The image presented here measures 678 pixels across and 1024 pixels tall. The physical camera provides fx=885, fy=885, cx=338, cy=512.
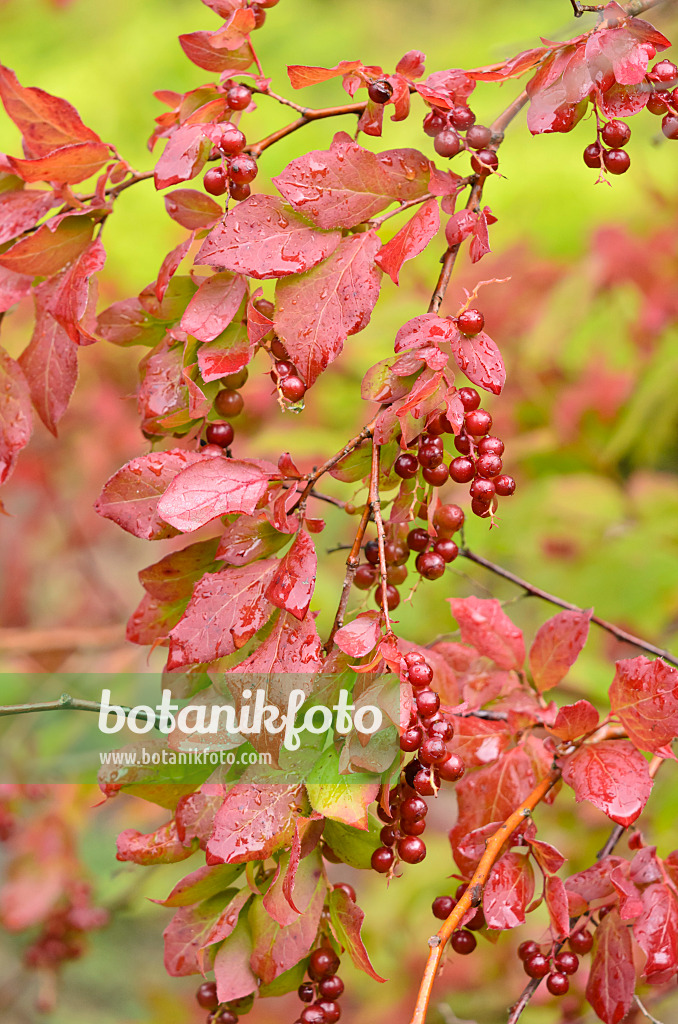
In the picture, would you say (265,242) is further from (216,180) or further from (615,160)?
(615,160)

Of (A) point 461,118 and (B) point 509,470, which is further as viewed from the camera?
(B) point 509,470

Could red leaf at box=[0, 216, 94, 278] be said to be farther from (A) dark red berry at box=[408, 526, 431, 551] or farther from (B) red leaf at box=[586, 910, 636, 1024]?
(B) red leaf at box=[586, 910, 636, 1024]

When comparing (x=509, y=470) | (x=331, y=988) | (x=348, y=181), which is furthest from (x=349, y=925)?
(x=509, y=470)

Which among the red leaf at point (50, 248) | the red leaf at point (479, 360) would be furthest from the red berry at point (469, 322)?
the red leaf at point (50, 248)

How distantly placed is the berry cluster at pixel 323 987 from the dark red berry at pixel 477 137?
37cm

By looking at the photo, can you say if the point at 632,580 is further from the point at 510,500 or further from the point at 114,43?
the point at 114,43

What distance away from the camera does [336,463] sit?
1.40 ft

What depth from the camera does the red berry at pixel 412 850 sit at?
0.39m

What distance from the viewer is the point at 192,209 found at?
1.49ft

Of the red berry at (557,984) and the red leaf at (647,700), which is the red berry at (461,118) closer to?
the red leaf at (647,700)

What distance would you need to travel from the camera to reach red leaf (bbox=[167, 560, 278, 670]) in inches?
15.6

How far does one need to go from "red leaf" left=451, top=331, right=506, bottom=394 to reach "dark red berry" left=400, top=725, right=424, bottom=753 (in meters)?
0.15

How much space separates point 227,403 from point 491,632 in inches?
8.3

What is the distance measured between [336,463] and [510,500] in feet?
2.52
